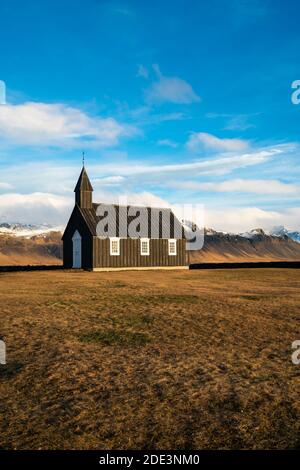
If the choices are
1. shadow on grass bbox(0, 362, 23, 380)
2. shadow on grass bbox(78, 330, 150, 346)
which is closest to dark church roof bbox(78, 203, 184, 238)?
shadow on grass bbox(78, 330, 150, 346)

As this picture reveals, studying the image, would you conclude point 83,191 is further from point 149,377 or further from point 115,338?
point 149,377

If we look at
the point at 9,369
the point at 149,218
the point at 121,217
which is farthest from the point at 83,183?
the point at 9,369

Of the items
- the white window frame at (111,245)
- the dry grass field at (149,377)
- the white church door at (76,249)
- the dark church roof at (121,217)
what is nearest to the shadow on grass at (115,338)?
the dry grass field at (149,377)

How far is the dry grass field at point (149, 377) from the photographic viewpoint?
6371 millimetres

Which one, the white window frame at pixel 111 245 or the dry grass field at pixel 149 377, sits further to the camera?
the white window frame at pixel 111 245

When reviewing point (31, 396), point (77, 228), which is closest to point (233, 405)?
point (31, 396)

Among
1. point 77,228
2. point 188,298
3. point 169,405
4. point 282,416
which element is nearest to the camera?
point 282,416

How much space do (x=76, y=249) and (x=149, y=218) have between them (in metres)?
9.50

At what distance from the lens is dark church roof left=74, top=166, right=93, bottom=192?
4594 centimetres

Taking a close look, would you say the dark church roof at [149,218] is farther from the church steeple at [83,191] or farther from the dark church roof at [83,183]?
the dark church roof at [83,183]

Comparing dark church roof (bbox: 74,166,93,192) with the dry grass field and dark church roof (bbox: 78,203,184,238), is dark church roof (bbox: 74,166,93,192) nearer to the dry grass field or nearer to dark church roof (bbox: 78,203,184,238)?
dark church roof (bbox: 78,203,184,238)

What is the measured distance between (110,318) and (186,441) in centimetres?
910
